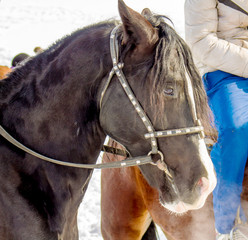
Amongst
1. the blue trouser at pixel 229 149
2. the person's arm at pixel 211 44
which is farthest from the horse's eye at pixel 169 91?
the person's arm at pixel 211 44

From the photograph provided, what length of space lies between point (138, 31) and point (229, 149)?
1117mm

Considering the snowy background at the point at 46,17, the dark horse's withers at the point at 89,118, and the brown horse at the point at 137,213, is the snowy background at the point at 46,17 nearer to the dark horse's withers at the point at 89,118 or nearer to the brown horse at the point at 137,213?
the brown horse at the point at 137,213

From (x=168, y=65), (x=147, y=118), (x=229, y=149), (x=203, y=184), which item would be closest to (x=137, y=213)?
(x=229, y=149)

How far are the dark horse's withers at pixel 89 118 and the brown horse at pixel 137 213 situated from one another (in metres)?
0.76

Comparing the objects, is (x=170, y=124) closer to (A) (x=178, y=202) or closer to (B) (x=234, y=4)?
(A) (x=178, y=202)

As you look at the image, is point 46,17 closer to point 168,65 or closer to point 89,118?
point 89,118

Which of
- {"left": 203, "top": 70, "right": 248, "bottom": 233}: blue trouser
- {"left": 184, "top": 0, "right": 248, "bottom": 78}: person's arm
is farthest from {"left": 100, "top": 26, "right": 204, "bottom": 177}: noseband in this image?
{"left": 184, "top": 0, "right": 248, "bottom": 78}: person's arm

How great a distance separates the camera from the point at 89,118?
2061mm

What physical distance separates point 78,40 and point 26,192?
0.93m

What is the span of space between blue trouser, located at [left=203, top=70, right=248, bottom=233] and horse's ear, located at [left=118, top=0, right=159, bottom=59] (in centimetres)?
91

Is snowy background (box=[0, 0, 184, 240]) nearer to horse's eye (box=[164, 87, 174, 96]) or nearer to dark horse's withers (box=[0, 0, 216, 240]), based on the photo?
dark horse's withers (box=[0, 0, 216, 240])

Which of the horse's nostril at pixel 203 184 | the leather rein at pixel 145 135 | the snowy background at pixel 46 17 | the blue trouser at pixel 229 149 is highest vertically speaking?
the leather rein at pixel 145 135

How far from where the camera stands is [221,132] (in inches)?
98.0

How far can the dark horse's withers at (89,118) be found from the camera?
1853 mm
